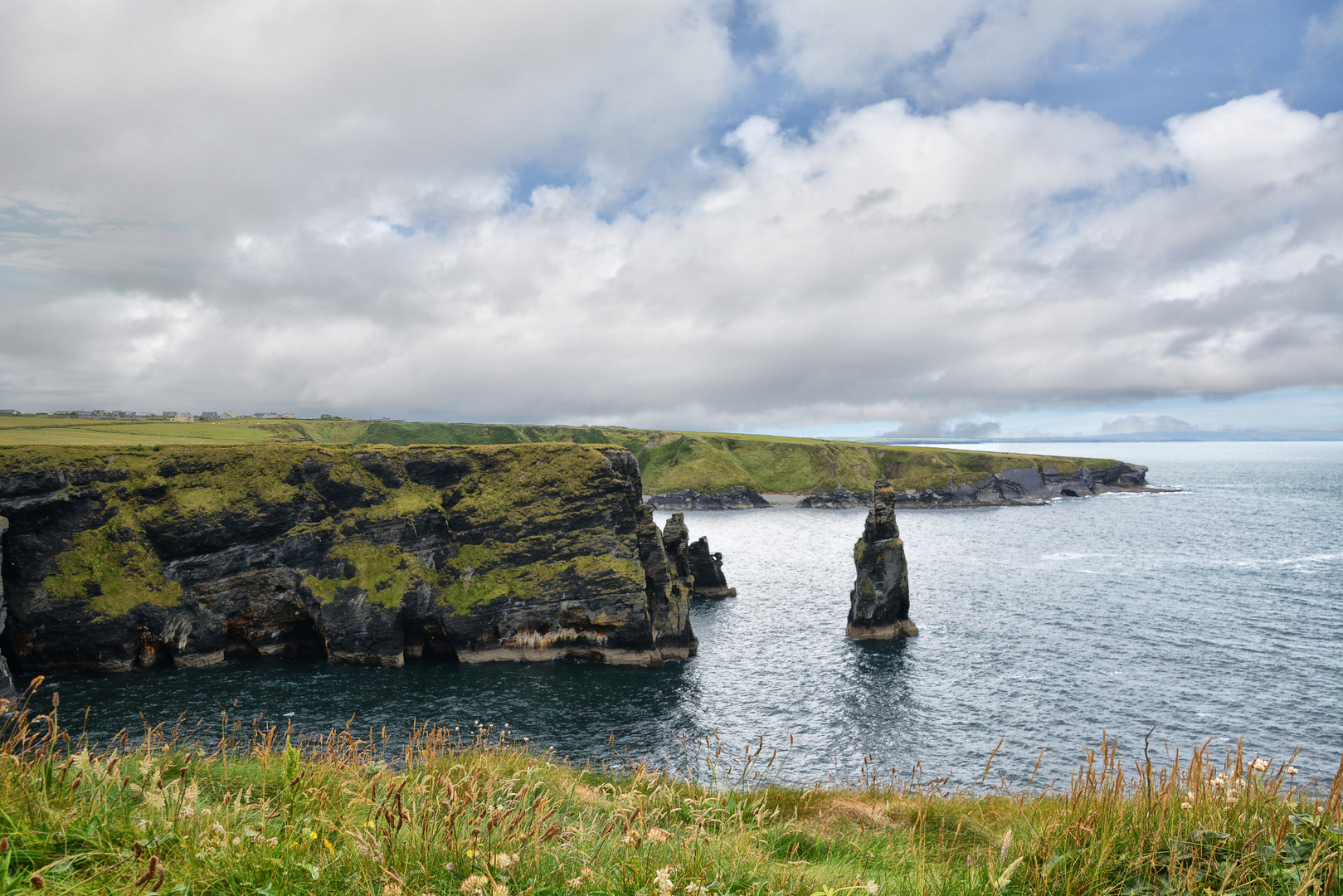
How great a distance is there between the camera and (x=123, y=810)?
5820 mm

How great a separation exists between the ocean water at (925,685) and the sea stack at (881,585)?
101 inches

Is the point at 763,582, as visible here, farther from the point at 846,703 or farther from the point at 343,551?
the point at 343,551

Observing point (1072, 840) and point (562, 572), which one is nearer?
point (1072, 840)

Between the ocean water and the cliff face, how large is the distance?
2.94m

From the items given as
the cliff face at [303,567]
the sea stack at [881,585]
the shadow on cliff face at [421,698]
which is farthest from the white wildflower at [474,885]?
the sea stack at [881,585]

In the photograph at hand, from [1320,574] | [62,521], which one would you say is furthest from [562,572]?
[1320,574]

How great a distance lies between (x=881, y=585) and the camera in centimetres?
6588

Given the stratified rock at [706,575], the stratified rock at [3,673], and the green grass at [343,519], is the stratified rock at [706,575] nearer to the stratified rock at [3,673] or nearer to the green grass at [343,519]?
the green grass at [343,519]

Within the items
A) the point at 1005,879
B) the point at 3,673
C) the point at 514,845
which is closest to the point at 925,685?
the point at 1005,879

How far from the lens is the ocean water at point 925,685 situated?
4256cm

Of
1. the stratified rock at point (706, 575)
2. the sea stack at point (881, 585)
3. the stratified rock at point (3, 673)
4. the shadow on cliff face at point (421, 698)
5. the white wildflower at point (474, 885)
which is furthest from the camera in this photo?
the stratified rock at point (706, 575)

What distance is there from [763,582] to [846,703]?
48.4 meters

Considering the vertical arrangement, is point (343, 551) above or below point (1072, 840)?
below

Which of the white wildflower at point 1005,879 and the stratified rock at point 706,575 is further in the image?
the stratified rock at point 706,575
